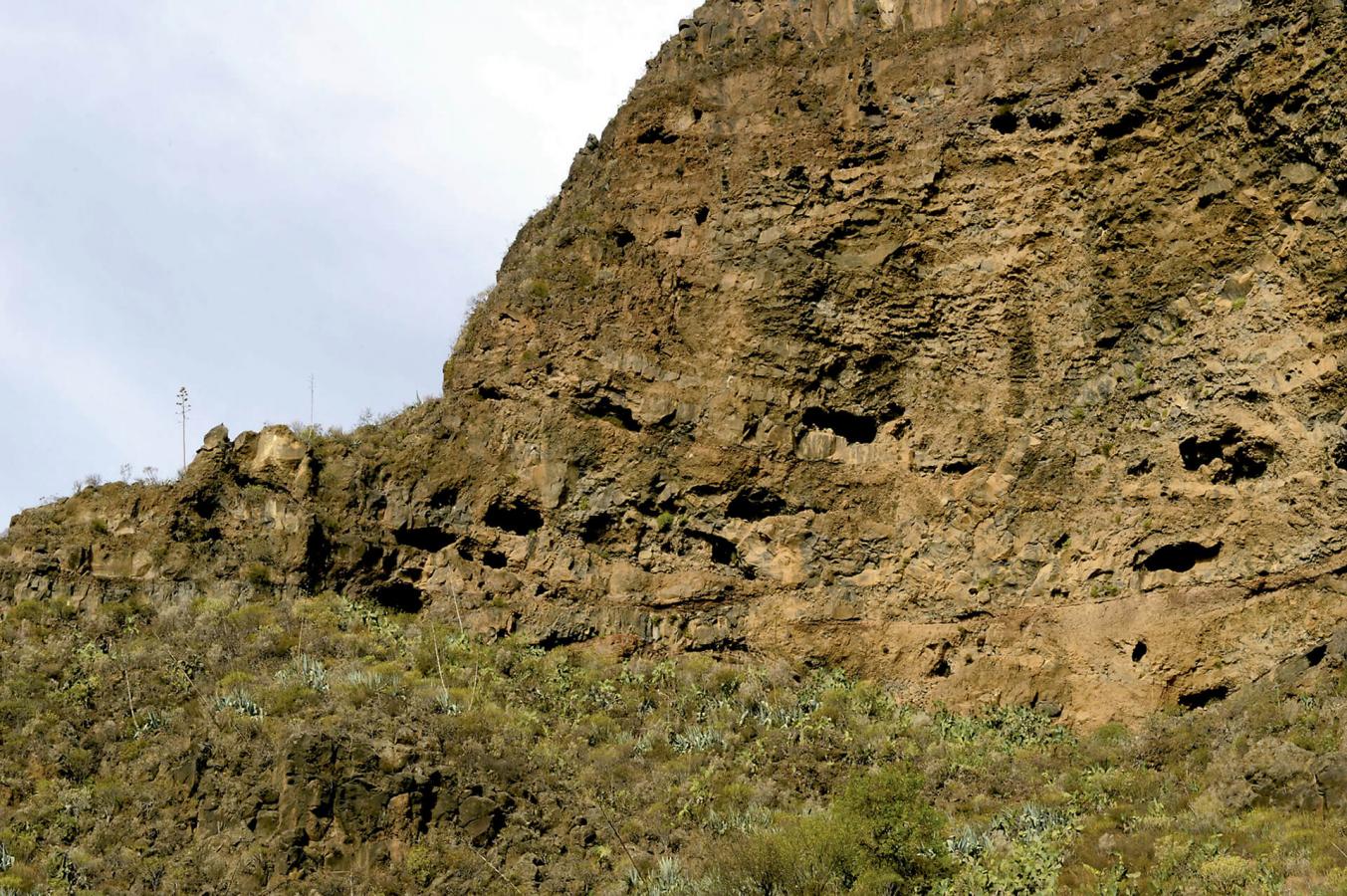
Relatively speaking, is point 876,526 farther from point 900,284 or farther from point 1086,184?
point 1086,184

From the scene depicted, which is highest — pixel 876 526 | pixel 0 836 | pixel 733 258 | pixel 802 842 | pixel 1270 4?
pixel 1270 4

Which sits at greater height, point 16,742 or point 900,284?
point 900,284

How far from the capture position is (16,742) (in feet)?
71.0

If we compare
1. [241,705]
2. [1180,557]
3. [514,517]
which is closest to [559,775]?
[241,705]

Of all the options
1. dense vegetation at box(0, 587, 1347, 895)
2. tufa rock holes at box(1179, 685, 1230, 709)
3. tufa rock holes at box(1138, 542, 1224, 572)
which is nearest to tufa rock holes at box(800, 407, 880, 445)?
dense vegetation at box(0, 587, 1347, 895)

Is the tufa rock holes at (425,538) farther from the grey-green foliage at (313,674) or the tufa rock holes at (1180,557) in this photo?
the tufa rock holes at (1180,557)

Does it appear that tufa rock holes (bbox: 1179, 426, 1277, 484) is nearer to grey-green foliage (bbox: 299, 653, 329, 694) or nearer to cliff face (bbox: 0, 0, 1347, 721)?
cliff face (bbox: 0, 0, 1347, 721)

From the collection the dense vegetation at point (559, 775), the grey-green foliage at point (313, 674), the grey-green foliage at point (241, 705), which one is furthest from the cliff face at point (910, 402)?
the grey-green foliage at point (241, 705)

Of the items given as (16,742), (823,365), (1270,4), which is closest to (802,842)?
(823,365)

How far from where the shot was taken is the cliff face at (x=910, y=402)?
22.8 meters

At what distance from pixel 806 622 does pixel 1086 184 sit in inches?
396

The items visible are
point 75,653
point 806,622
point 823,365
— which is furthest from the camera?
point 823,365

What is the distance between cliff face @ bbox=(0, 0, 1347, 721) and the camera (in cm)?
2277

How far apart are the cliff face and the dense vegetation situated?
1121mm
